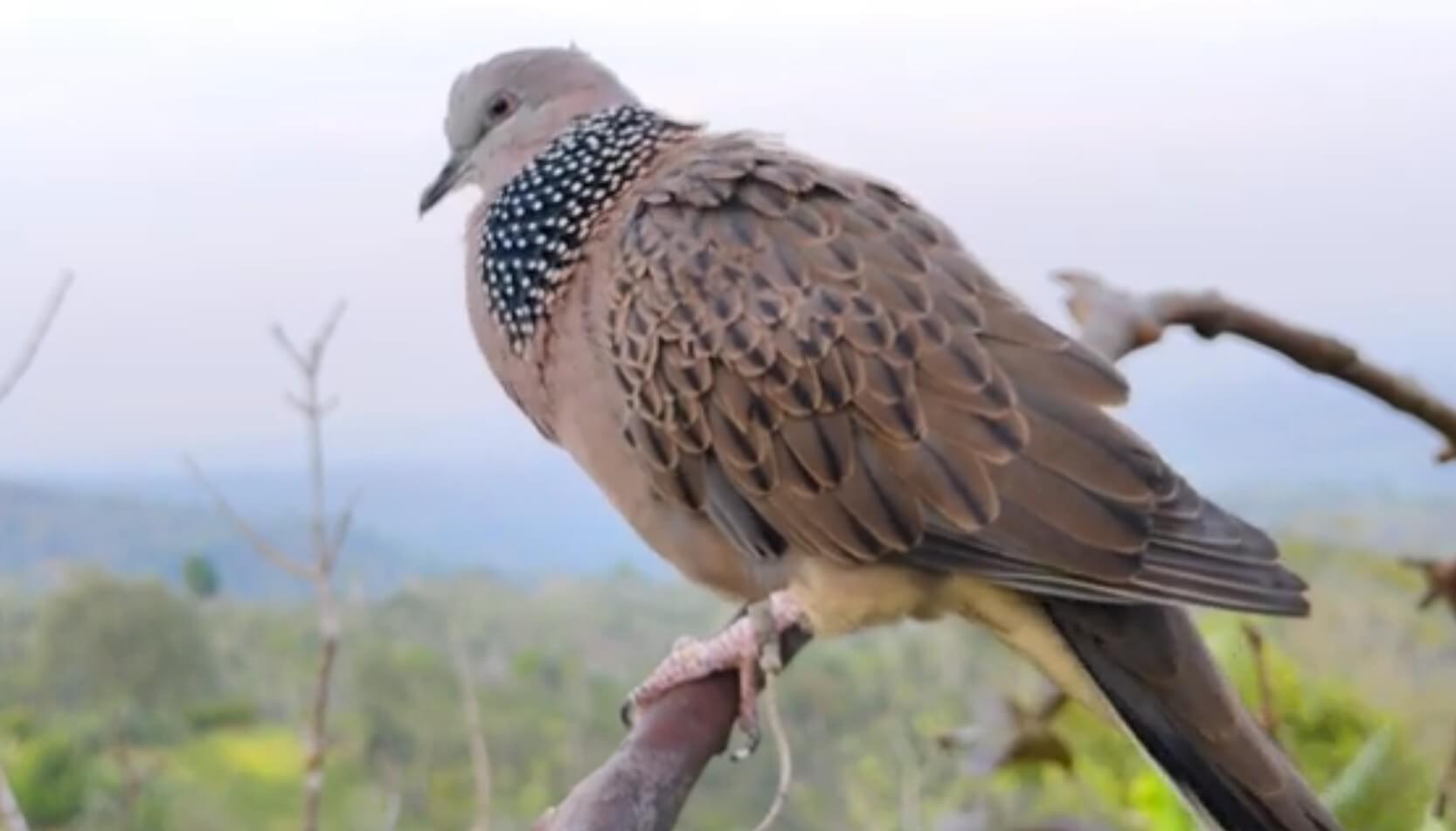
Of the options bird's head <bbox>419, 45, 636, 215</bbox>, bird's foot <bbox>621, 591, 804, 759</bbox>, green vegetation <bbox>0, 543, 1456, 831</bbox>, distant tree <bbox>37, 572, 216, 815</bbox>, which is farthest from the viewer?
distant tree <bbox>37, 572, 216, 815</bbox>

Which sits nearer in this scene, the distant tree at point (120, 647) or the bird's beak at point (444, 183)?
the bird's beak at point (444, 183)

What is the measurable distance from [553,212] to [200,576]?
227 centimetres

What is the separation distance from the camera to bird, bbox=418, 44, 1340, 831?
1.09 metres

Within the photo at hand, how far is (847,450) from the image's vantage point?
46.9 inches

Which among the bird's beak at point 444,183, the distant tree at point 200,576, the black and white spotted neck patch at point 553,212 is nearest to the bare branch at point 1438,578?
the black and white spotted neck patch at point 553,212

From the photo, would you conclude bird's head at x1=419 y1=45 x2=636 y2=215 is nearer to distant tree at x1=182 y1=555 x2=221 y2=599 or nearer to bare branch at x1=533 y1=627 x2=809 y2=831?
bare branch at x1=533 y1=627 x2=809 y2=831

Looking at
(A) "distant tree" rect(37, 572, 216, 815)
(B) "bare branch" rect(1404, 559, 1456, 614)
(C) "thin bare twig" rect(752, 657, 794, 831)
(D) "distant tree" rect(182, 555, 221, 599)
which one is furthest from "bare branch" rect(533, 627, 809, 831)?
(D) "distant tree" rect(182, 555, 221, 599)

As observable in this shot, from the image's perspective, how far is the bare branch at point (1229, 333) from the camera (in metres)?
1.17

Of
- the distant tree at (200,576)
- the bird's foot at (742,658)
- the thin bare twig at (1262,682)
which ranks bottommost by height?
the distant tree at (200,576)

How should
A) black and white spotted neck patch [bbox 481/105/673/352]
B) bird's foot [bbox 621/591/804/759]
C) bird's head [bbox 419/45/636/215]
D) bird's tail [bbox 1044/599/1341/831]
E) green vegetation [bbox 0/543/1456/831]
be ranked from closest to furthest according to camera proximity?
bird's tail [bbox 1044/599/1341/831]
bird's foot [bbox 621/591/804/759]
black and white spotted neck patch [bbox 481/105/673/352]
bird's head [bbox 419/45/636/215]
green vegetation [bbox 0/543/1456/831]

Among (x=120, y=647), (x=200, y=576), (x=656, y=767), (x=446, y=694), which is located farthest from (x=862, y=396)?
(x=446, y=694)

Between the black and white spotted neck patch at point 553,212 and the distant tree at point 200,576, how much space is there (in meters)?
2.20

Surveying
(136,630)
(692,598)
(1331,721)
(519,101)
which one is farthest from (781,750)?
(136,630)

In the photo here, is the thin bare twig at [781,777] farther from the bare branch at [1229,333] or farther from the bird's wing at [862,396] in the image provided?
the bare branch at [1229,333]
